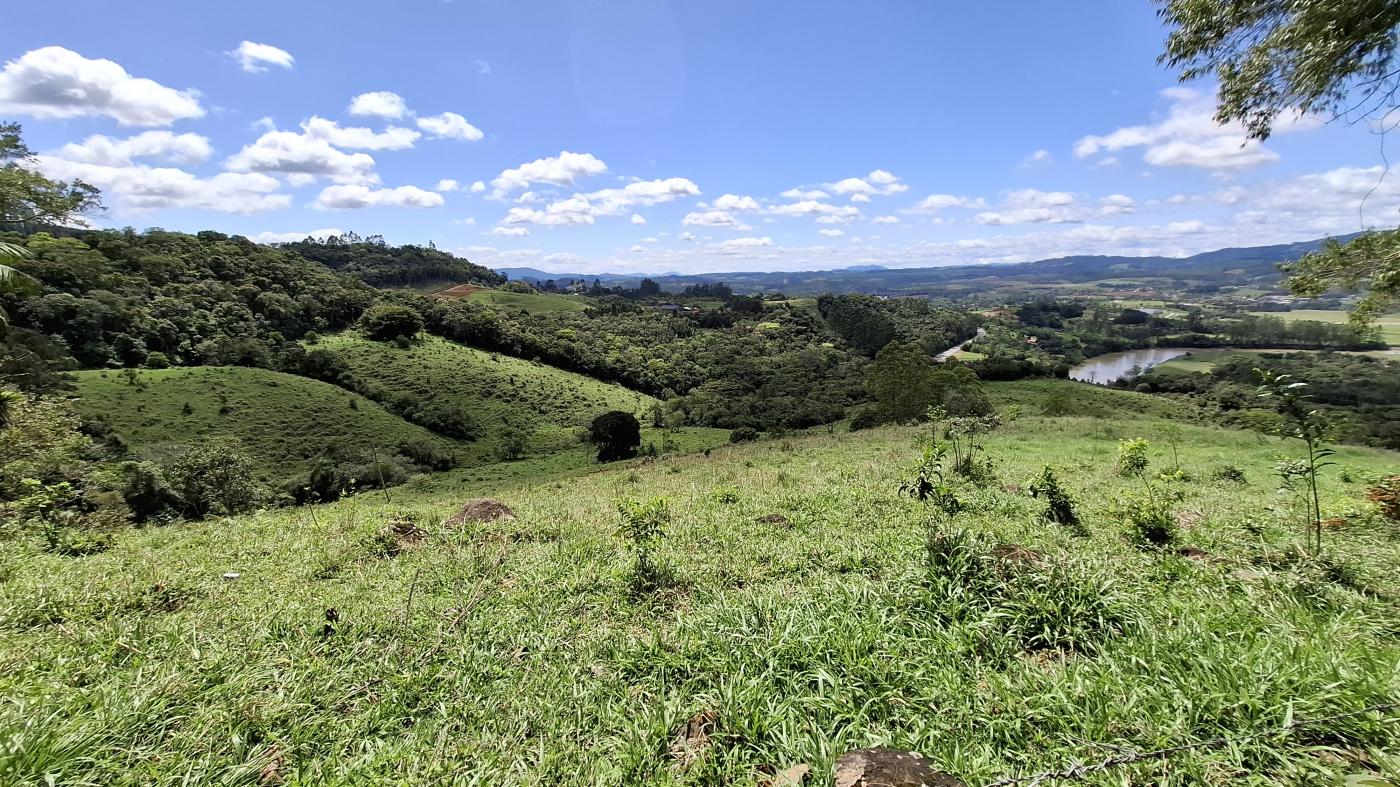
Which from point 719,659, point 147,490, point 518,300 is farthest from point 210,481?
point 518,300

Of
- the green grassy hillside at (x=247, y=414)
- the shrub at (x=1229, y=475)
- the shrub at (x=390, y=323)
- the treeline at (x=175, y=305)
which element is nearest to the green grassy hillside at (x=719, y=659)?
the shrub at (x=1229, y=475)

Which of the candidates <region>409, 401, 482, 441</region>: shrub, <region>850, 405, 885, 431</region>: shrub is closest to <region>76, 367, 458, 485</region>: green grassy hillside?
<region>409, 401, 482, 441</region>: shrub

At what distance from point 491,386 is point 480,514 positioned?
74.0m

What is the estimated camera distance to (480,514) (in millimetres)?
9734

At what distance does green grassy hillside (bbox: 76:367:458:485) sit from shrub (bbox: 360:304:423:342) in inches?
885

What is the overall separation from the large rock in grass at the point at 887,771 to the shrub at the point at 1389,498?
885cm

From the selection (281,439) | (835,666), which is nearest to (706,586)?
(835,666)

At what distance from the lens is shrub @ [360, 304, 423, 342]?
3433 inches

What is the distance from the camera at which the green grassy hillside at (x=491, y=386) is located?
71.8 meters

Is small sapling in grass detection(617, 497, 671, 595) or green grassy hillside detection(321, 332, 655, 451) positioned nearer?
small sapling in grass detection(617, 497, 671, 595)

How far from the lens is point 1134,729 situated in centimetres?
285

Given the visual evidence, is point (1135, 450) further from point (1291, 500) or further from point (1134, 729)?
point (1134, 729)

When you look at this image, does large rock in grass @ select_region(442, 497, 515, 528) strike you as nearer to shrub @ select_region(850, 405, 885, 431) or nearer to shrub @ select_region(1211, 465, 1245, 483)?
shrub @ select_region(1211, 465, 1245, 483)

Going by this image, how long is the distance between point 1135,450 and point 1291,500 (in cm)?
259
